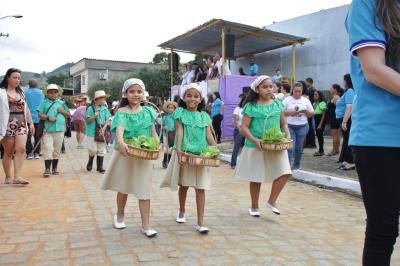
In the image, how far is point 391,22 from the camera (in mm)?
2035

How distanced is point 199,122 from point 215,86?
12077 mm

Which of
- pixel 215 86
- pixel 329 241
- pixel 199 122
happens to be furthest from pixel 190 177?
pixel 215 86

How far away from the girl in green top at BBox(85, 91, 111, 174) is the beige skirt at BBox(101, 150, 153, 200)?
4.53 m

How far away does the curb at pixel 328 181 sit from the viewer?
6816mm

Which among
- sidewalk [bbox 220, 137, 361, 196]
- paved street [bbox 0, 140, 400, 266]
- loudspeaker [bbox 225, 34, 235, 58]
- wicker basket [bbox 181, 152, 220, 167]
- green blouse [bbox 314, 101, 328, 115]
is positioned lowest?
paved street [bbox 0, 140, 400, 266]

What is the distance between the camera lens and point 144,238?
420 cm

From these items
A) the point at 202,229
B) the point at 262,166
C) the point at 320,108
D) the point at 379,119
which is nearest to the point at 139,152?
the point at 202,229

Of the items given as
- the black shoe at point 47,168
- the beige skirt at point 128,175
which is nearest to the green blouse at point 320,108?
the black shoe at point 47,168

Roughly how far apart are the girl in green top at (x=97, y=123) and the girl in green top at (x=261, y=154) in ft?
14.1

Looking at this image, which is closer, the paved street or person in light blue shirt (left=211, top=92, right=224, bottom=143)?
the paved street

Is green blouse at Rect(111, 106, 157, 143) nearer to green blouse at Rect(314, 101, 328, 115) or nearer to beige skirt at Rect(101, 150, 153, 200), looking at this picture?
beige skirt at Rect(101, 150, 153, 200)

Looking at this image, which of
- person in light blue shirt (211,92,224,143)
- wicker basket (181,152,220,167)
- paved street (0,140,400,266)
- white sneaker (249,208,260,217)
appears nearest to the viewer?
paved street (0,140,400,266)

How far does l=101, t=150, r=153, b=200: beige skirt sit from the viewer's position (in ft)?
14.4

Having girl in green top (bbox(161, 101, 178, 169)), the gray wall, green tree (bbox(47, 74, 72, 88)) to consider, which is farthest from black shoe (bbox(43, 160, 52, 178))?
green tree (bbox(47, 74, 72, 88))
